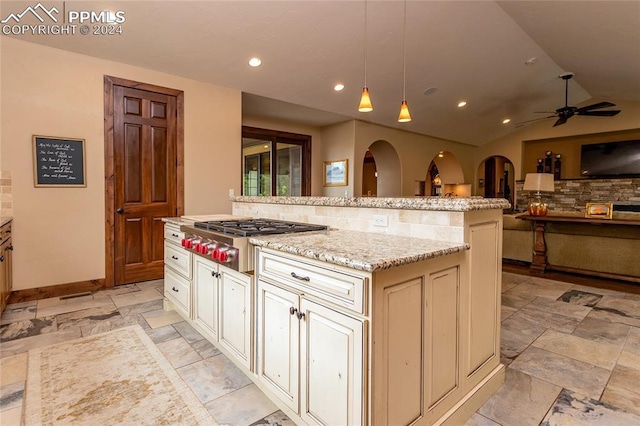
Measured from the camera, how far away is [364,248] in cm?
144

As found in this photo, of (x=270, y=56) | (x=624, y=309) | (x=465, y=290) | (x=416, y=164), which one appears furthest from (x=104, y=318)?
(x=416, y=164)

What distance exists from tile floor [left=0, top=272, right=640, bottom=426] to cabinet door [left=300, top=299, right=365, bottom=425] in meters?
0.35

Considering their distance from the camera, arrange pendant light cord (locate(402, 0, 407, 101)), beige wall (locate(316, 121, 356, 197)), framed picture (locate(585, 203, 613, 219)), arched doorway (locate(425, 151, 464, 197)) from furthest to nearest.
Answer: arched doorway (locate(425, 151, 464, 197)), beige wall (locate(316, 121, 356, 197)), framed picture (locate(585, 203, 613, 219)), pendant light cord (locate(402, 0, 407, 101))

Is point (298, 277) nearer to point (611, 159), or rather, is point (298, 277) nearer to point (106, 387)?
point (106, 387)

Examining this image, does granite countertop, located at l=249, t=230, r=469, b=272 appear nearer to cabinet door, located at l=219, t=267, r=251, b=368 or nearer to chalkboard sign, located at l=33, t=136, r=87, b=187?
cabinet door, located at l=219, t=267, r=251, b=368

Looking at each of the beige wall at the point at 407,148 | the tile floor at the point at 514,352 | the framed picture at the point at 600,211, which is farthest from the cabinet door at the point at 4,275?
the framed picture at the point at 600,211

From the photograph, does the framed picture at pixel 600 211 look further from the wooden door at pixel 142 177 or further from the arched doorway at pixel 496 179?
the arched doorway at pixel 496 179

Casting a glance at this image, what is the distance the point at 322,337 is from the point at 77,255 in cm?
358

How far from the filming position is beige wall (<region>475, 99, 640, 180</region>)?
7250mm

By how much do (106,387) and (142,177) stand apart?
2.77 m

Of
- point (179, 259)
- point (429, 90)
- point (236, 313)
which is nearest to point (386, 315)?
point (236, 313)

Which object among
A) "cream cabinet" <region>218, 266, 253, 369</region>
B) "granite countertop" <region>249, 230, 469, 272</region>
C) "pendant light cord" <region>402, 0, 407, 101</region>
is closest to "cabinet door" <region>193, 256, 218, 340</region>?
"cream cabinet" <region>218, 266, 253, 369</region>

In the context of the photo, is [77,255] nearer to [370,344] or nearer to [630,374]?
[370,344]

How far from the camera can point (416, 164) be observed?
788cm
